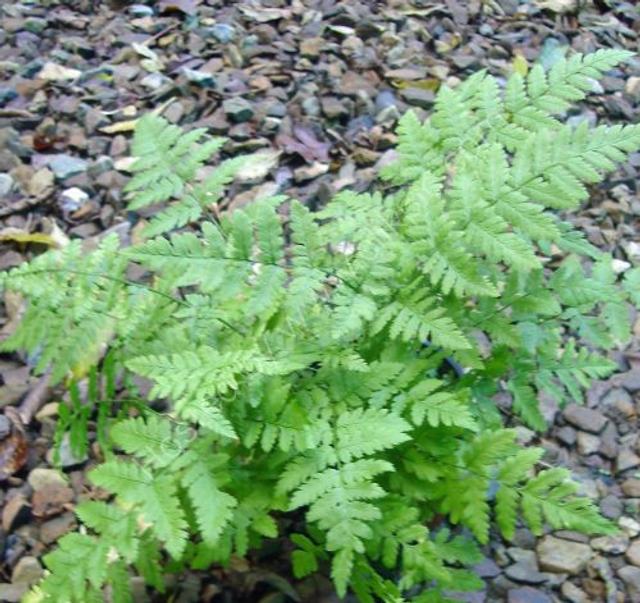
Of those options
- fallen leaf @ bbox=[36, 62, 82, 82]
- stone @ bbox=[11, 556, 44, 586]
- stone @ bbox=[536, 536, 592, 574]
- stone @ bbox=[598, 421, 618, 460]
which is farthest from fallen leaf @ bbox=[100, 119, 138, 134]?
stone @ bbox=[536, 536, 592, 574]

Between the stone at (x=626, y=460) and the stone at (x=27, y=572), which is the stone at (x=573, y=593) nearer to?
the stone at (x=626, y=460)

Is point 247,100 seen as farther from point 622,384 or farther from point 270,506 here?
point 270,506

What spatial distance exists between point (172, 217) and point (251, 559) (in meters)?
0.94

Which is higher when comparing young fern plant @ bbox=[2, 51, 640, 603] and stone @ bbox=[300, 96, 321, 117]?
young fern plant @ bbox=[2, 51, 640, 603]

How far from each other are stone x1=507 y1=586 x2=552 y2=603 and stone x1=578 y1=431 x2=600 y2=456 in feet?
1.80

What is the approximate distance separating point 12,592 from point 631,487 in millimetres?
1817

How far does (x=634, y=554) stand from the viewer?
104 inches

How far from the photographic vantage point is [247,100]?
13.1ft

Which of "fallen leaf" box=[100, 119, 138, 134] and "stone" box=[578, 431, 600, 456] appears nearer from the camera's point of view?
"stone" box=[578, 431, 600, 456]

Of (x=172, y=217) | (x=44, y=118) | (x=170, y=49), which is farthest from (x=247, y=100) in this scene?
(x=172, y=217)

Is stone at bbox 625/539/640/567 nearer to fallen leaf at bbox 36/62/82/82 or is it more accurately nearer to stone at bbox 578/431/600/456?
stone at bbox 578/431/600/456

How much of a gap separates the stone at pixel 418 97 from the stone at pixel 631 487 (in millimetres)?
1880

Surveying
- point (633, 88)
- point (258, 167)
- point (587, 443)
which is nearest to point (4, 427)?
point (258, 167)

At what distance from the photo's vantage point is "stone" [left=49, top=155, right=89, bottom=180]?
3.60 m
